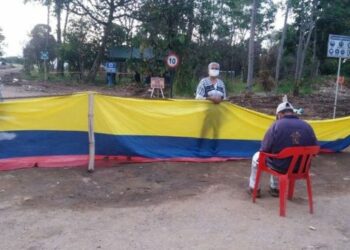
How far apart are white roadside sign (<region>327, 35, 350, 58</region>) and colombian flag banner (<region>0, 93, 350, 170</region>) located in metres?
3.85

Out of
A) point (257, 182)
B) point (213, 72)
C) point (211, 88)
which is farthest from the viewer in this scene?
point (211, 88)

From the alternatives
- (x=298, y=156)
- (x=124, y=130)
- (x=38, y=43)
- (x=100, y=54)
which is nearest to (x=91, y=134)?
(x=124, y=130)

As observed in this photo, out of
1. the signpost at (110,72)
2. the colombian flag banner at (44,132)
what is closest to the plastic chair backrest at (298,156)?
the colombian flag banner at (44,132)

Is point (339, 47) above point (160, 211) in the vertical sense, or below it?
above

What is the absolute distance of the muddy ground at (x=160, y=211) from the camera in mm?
4391

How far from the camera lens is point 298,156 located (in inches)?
207

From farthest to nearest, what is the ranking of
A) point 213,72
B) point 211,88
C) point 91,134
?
point 211,88, point 213,72, point 91,134

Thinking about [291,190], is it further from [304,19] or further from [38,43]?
[38,43]

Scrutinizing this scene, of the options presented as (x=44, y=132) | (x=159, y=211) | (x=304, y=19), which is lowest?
(x=159, y=211)

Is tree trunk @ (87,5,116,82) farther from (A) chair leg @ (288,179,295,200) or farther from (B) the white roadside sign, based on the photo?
(A) chair leg @ (288,179,295,200)

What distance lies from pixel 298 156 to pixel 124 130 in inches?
117

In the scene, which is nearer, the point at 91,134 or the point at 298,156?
the point at 298,156

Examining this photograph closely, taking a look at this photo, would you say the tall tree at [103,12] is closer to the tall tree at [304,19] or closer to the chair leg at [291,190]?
the tall tree at [304,19]

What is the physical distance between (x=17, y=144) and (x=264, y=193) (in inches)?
147
